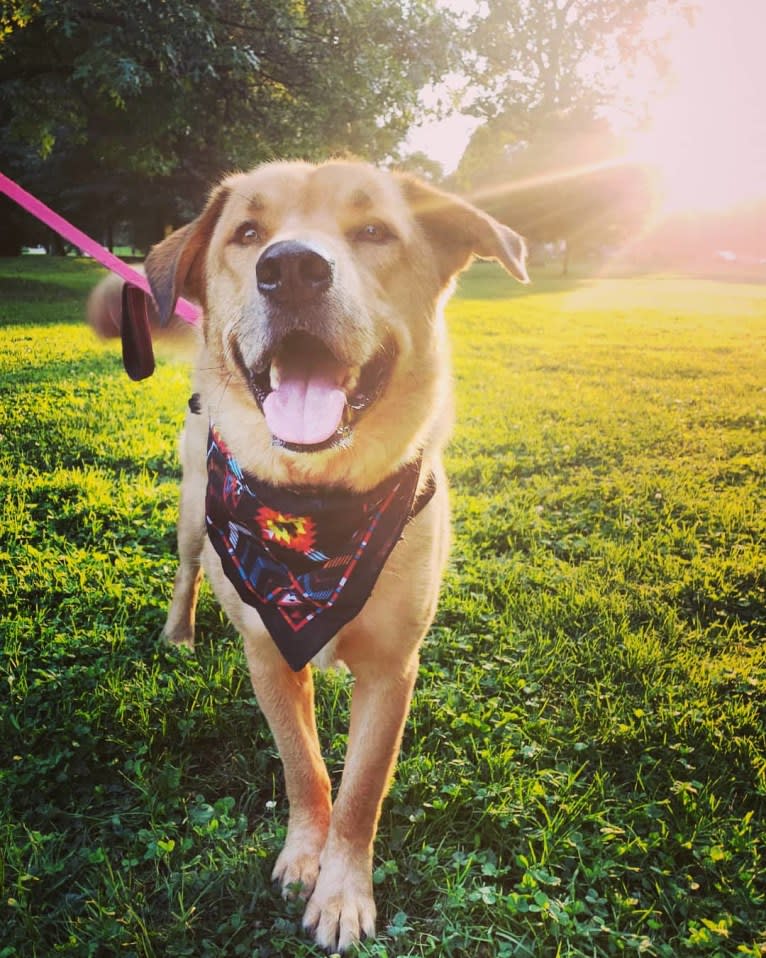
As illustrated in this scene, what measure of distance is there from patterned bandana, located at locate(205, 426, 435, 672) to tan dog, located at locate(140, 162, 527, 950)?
0.03 metres

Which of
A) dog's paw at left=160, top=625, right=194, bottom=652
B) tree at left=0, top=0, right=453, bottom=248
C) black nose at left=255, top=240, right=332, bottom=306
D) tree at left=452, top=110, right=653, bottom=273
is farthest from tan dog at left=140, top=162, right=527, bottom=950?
tree at left=452, top=110, right=653, bottom=273

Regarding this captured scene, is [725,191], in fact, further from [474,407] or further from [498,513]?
[498,513]

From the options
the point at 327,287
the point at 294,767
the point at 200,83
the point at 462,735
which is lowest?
the point at 462,735

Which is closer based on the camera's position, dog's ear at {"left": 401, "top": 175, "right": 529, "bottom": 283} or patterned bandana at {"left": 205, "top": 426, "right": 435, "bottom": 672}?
patterned bandana at {"left": 205, "top": 426, "right": 435, "bottom": 672}

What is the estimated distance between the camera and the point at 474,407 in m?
8.22

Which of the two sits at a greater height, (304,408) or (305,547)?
(304,408)

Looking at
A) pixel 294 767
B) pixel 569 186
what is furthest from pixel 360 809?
pixel 569 186

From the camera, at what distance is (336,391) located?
7.49ft

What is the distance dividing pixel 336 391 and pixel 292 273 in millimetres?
388

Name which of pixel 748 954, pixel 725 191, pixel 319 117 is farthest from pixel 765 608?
pixel 725 191

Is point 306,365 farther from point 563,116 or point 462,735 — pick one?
point 563,116

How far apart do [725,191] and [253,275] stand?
2097 inches

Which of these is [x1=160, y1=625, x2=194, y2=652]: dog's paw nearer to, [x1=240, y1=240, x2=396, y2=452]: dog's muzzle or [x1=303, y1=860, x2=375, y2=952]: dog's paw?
[x1=303, y1=860, x2=375, y2=952]: dog's paw

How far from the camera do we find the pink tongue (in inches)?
87.0
